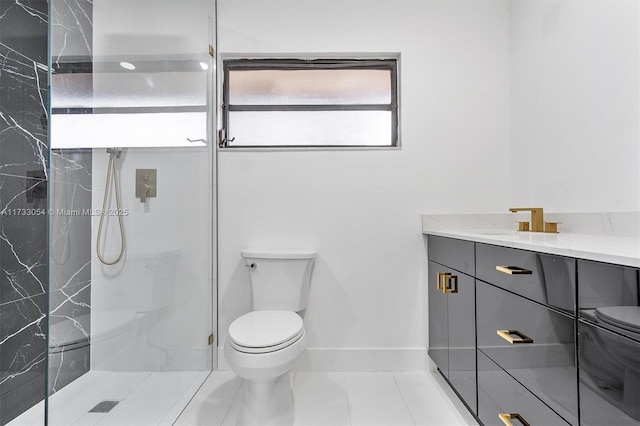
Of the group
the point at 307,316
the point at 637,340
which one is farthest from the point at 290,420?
the point at 637,340

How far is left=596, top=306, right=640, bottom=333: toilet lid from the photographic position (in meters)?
0.68

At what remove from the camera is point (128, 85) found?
1.45 meters

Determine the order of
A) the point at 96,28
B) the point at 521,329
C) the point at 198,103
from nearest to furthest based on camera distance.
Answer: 1. the point at 521,329
2. the point at 96,28
3. the point at 198,103

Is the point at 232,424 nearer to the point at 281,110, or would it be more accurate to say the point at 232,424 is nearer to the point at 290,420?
the point at 290,420

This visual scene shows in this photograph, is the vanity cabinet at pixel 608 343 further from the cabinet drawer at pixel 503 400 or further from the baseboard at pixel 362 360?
the baseboard at pixel 362 360

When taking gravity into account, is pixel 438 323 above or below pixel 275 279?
below

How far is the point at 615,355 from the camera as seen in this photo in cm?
72

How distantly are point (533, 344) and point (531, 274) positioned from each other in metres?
0.21

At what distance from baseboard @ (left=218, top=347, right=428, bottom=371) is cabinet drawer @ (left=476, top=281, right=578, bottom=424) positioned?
0.72 meters

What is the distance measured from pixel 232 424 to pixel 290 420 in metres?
0.26

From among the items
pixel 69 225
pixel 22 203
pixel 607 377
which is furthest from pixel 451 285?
pixel 22 203

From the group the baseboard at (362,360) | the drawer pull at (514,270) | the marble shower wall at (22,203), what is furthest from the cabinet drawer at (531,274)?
the marble shower wall at (22,203)

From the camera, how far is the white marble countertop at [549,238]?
0.77 meters

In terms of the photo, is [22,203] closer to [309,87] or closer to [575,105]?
[309,87]
